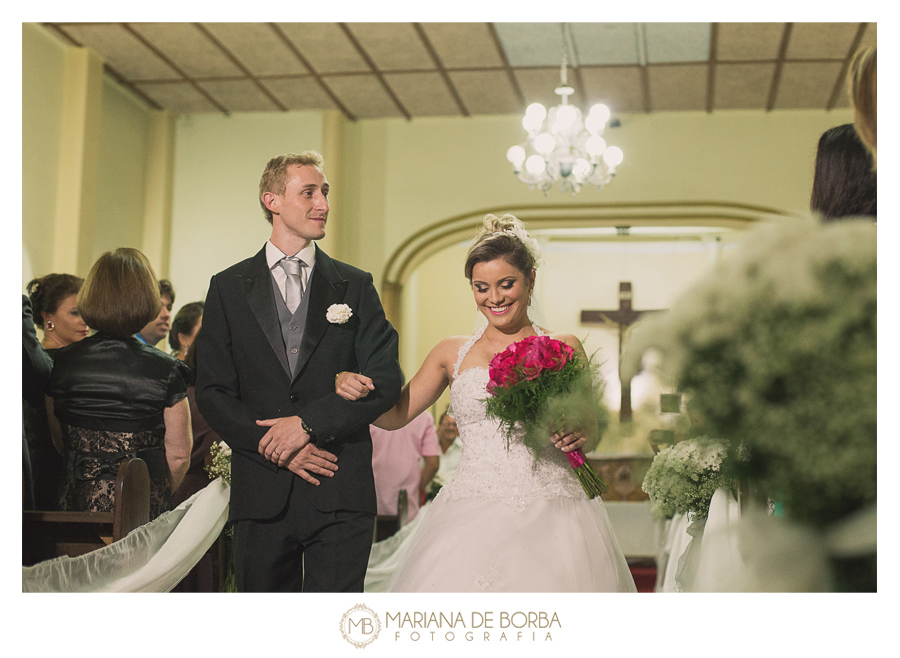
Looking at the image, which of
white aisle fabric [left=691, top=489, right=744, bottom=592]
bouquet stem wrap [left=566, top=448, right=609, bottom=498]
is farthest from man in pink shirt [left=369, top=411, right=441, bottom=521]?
white aisle fabric [left=691, top=489, right=744, bottom=592]

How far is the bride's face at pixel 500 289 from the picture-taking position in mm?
2930

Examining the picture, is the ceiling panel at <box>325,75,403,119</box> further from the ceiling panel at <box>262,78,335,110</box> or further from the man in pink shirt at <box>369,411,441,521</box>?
the man in pink shirt at <box>369,411,441,521</box>

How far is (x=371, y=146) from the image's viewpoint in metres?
7.64

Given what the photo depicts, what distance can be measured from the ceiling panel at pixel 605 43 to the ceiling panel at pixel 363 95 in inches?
69.5

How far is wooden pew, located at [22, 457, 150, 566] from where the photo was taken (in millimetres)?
2688

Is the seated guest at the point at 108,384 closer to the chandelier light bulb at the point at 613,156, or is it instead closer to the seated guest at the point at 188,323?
the seated guest at the point at 188,323

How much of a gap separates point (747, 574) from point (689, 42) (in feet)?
18.2

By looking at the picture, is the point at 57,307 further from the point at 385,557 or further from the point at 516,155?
the point at 516,155

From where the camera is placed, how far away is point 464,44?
6043 millimetres

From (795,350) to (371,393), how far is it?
168cm

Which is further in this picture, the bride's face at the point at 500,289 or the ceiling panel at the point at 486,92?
the ceiling panel at the point at 486,92

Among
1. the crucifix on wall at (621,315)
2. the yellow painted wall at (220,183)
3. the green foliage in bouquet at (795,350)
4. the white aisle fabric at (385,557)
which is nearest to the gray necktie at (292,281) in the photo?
the green foliage in bouquet at (795,350)

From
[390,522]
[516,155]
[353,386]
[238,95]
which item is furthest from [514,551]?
[238,95]
